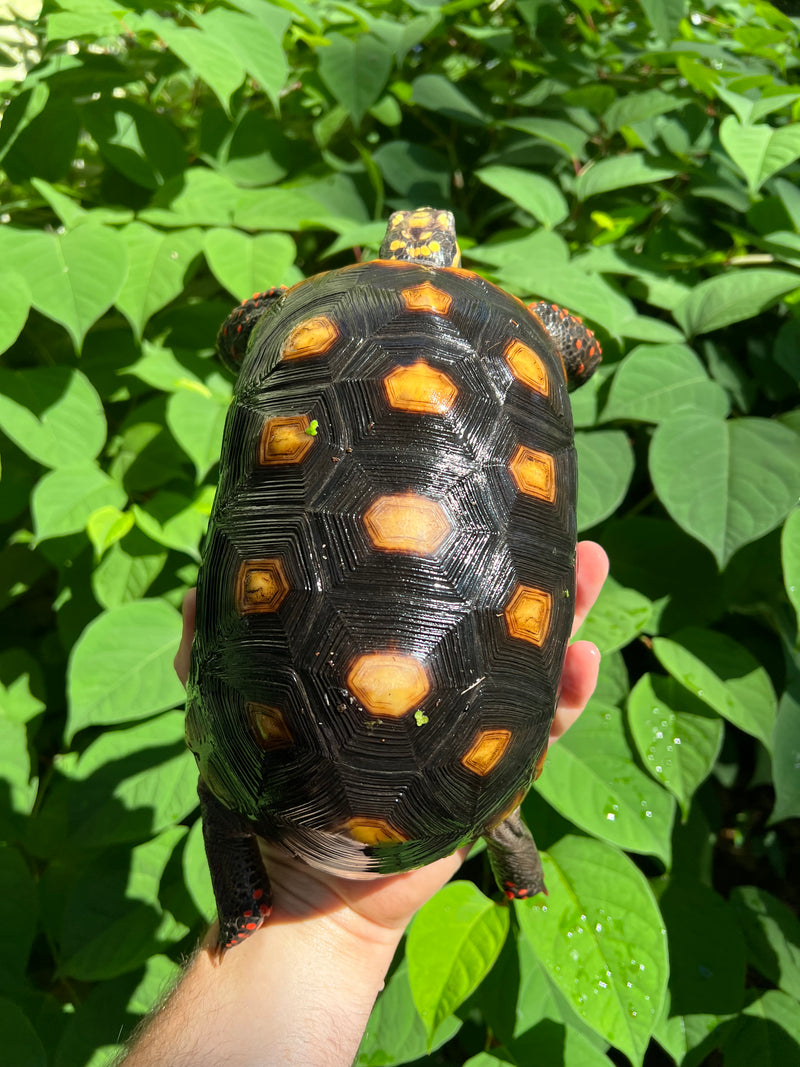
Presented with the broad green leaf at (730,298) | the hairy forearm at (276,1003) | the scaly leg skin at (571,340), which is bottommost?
the hairy forearm at (276,1003)

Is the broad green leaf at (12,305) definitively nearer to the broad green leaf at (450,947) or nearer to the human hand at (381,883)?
the human hand at (381,883)

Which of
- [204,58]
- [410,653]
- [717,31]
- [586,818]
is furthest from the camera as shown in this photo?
[717,31]

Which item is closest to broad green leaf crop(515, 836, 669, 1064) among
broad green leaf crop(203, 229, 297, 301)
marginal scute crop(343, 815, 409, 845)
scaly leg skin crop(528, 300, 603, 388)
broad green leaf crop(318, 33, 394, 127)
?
marginal scute crop(343, 815, 409, 845)

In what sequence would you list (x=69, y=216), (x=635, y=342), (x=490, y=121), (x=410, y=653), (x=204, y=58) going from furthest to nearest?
(x=490, y=121), (x=635, y=342), (x=69, y=216), (x=204, y=58), (x=410, y=653)

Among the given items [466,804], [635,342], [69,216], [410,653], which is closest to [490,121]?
[635,342]

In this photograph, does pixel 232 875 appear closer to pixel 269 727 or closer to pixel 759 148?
pixel 269 727

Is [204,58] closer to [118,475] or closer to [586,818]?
[118,475]

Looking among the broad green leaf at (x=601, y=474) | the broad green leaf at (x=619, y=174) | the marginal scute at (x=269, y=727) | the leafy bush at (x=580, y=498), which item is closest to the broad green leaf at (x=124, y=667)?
the leafy bush at (x=580, y=498)

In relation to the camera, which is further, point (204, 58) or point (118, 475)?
point (118, 475)
